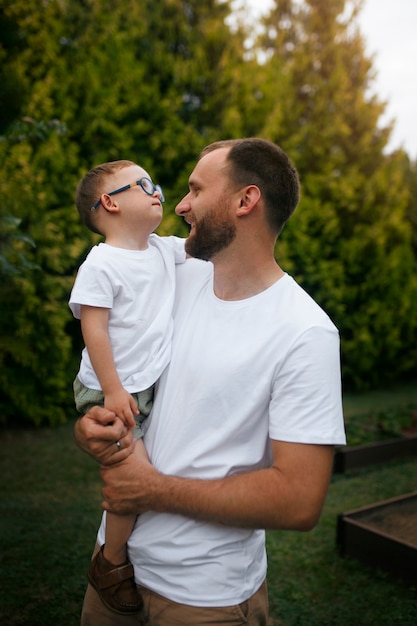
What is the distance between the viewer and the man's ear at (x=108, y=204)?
196 centimetres

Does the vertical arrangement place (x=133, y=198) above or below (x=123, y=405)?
above

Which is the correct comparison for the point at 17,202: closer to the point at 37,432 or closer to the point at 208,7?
the point at 37,432

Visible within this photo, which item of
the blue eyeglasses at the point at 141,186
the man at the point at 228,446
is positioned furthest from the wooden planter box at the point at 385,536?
the blue eyeglasses at the point at 141,186

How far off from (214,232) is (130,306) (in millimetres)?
357

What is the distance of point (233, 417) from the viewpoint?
1.54m

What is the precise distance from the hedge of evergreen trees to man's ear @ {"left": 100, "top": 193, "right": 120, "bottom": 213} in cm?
169

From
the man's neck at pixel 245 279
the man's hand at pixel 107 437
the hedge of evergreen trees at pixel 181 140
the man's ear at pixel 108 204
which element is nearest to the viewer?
the man's hand at pixel 107 437

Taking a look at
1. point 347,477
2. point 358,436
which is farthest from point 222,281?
point 358,436

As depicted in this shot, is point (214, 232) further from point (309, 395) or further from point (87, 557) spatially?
point (87, 557)

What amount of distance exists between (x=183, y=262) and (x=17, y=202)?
475 centimetres

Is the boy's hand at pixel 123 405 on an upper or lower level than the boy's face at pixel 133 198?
lower

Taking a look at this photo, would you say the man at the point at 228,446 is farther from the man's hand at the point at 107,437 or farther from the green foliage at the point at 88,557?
the green foliage at the point at 88,557

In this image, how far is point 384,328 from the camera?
9.79 m

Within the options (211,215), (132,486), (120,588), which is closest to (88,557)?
(120,588)
